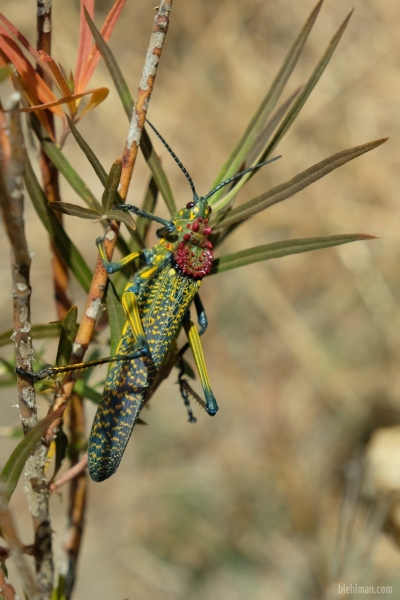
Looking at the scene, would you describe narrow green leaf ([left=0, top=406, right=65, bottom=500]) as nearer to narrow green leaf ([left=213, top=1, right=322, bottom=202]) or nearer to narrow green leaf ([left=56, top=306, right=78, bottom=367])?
narrow green leaf ([left=56, top=306, right=78, bottom=367])

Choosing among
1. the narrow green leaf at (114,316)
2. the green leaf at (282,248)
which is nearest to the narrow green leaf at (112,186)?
the narrow green leaf at (114,316)

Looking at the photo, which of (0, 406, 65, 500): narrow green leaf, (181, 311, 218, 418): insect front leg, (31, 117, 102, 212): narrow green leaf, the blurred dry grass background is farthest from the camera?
the blurred dry grass background

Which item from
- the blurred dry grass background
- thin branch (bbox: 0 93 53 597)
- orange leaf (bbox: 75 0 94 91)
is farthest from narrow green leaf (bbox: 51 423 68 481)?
the blurred dry grass background

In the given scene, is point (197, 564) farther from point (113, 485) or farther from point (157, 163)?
point (157, 163)

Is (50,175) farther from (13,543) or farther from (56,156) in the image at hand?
(13,543)

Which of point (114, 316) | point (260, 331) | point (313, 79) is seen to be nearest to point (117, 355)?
point (114, 316)

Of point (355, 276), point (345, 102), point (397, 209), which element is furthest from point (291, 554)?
point (345, 102)
